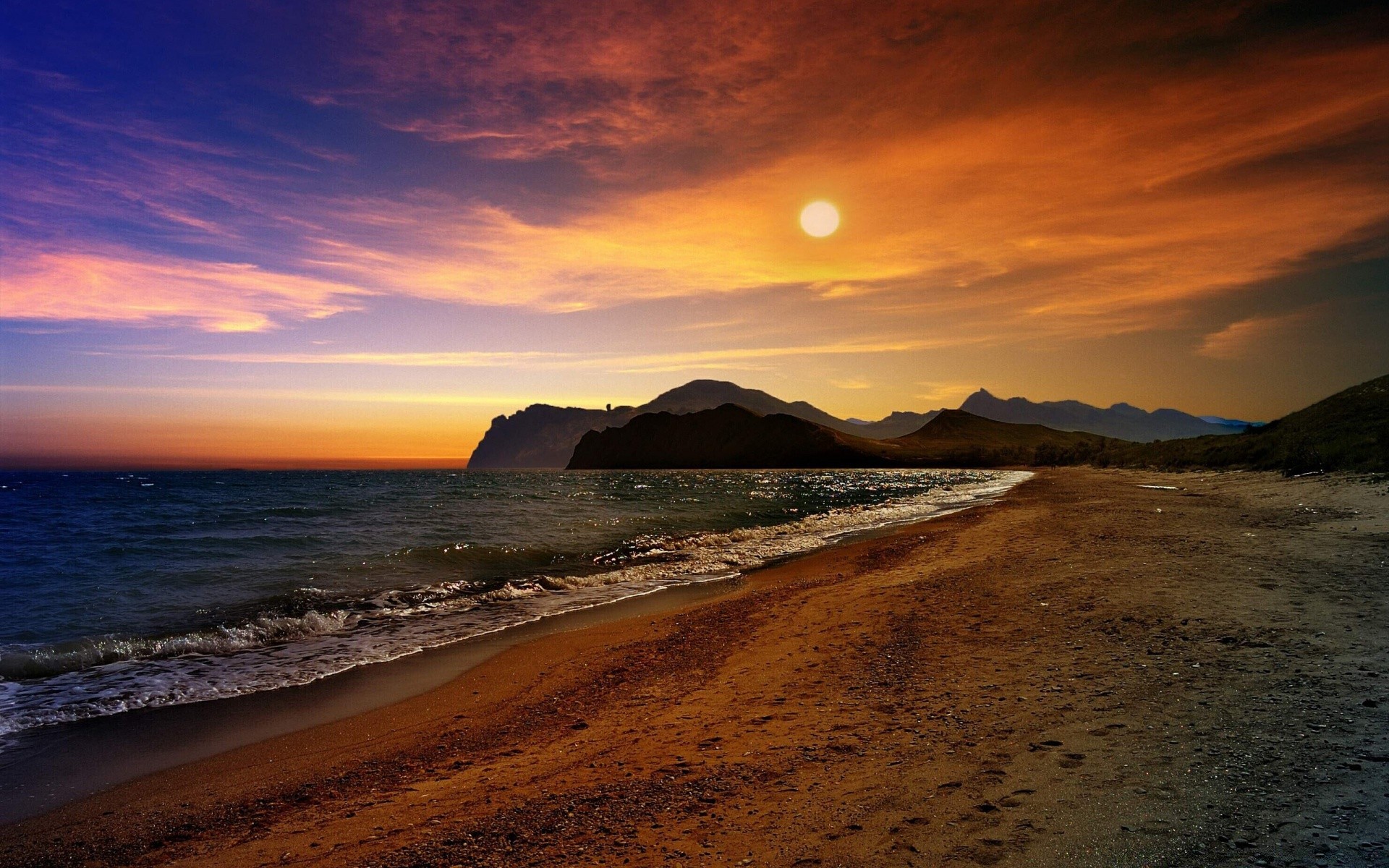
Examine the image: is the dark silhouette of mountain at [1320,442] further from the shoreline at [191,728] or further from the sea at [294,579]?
the shoreline at [191,728]

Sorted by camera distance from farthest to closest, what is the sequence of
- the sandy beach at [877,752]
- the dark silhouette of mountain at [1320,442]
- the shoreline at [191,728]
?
the dark silhouette of mountain at [1320,442], the shoreline at [191,728], the sandy beach at [877,752]

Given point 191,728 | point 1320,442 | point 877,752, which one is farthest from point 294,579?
point 1320,442

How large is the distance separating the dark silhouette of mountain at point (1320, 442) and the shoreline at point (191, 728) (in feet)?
121

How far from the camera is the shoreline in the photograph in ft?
23.2

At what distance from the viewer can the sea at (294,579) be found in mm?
11156

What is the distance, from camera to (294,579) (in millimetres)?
18750

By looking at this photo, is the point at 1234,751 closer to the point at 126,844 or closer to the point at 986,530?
the point at 126,844

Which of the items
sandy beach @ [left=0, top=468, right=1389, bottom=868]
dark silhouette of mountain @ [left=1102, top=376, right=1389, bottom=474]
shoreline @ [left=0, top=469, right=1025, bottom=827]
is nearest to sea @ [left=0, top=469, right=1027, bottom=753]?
shoreline @ [left=0, top=469, right=1025, bottom=827]

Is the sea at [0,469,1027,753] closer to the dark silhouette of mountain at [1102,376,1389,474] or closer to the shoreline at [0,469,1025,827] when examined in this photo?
the shoreline at [0,469,1025,827]

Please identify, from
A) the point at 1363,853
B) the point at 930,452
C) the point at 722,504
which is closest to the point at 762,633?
the point at 1363,853

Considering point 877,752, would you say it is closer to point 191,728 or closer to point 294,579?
point 191,728

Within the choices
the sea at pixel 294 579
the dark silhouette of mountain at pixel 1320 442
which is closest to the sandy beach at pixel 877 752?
the sea at pixel 294 579

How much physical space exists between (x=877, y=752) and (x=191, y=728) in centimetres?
955

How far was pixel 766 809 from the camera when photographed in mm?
5004
